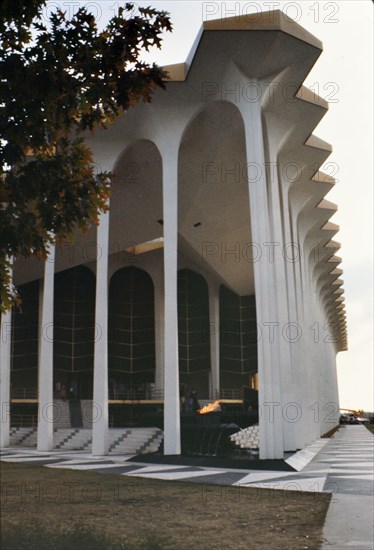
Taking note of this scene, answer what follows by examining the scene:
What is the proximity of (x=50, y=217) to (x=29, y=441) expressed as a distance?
74.1 ft

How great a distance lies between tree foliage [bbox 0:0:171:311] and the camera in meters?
4.43

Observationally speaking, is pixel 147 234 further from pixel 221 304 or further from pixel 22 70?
pixel 22 70

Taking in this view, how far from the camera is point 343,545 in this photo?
192 inches

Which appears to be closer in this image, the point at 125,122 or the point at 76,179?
the point at 76,179

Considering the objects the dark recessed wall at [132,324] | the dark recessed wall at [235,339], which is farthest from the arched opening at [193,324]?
the dark recessed wall at [132,324]

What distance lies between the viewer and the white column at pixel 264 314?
13.9 metres

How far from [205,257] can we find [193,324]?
7.60 metres

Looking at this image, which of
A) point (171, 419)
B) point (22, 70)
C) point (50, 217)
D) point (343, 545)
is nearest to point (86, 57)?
point (22, 70)

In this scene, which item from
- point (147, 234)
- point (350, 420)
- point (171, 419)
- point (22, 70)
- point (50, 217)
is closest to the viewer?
point (22, 70)

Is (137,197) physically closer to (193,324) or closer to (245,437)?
(245,437)

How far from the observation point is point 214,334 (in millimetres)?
39125

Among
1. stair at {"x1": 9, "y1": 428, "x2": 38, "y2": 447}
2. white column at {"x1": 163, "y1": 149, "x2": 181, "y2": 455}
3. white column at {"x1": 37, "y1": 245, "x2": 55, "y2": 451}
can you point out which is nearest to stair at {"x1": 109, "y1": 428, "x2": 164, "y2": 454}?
white column at {"x1": 37, "y1": 245, "x2": 55, "y2": 451}

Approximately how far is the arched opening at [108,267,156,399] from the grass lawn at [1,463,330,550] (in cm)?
2931

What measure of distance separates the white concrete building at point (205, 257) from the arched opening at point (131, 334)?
98 mm
